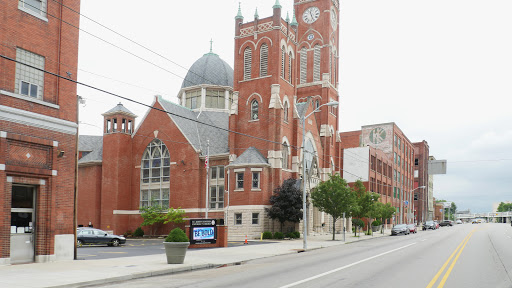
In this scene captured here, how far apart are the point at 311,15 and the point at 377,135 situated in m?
34.8

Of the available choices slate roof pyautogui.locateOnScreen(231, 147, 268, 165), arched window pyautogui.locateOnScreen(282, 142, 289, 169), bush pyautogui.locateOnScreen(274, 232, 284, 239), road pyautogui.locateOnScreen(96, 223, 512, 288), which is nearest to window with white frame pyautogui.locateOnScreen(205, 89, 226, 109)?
arched window pyautogui.locateOnScreen(282, 142, 289, 169)

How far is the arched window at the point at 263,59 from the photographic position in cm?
4794

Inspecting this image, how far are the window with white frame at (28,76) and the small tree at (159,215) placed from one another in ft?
88.9

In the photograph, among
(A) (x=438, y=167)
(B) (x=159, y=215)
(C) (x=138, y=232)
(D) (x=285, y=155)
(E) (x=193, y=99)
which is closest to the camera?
(B) (x=159, y=215)

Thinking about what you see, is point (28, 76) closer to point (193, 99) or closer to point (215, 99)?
point (215, 99)

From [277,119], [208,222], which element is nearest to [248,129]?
[277,119]

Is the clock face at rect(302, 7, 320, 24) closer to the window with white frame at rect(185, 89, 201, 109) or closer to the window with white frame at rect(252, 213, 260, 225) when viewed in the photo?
the window with white frame at rect(185, 89, 201, 109)

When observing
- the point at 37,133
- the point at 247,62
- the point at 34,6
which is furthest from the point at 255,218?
the point at 34,6

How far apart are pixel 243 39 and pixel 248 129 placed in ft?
31.4

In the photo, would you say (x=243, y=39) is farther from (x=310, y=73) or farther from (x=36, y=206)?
(x=36, y=206)

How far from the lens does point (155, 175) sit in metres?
51.2

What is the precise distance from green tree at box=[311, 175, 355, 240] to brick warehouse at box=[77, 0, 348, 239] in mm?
5199

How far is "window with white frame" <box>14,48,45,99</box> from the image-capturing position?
19.7 metres

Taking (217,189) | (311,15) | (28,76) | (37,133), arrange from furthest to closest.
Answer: (311,15), (217,189), (28,76), (37,133)
